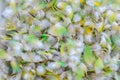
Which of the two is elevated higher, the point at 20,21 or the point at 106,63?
the point at 20,21

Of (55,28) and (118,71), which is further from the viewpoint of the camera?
(118,71)

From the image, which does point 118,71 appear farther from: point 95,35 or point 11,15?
point 11,15

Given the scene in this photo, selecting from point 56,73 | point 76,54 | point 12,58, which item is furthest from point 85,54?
point 12,58

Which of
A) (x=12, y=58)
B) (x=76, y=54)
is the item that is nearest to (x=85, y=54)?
(x=76, y=54)

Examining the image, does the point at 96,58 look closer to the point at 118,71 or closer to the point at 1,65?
the point at 118,71

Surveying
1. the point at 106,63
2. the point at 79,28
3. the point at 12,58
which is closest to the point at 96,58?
the point at 106,63

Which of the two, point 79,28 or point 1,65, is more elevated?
point 79,28

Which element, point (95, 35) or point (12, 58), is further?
point (95, 35)
